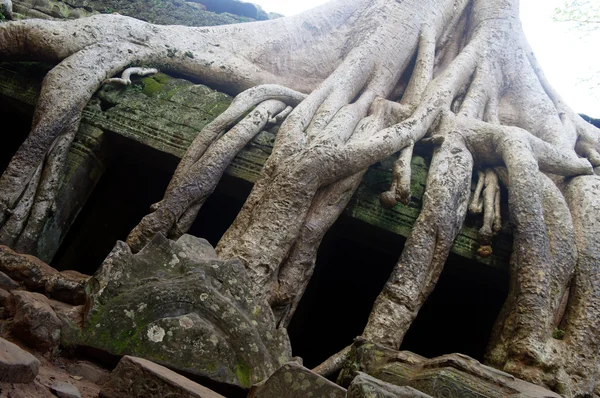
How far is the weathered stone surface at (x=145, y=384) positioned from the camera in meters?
1.30

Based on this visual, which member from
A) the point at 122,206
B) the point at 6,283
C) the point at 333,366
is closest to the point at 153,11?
the point at 122,206

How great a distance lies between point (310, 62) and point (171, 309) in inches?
118

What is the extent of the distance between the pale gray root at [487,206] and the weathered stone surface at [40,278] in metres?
2.11

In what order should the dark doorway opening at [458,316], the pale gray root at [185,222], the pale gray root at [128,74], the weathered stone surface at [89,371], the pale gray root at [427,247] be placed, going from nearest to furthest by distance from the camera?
the weathered stone surface at [89,371], the pale gray root at [427,247], the pale gray root at [185,222], the dark doorway opening at [458,316], the pale gray root at [128,74]

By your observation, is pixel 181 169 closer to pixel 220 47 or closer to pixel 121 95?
pixel 121 95

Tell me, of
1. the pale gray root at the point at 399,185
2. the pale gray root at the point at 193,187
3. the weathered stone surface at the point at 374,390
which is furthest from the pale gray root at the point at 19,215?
the weathered stone surface at the point at 374,390

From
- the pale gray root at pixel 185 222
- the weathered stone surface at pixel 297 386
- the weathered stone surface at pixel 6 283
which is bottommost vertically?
the weathered stone surface at pixel 6 283

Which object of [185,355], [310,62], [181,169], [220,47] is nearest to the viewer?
[185,355]

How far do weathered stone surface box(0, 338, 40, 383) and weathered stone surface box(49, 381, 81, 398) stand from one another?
3.5 inches

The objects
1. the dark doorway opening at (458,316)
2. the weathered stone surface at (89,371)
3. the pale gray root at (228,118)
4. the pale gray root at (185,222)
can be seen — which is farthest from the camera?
the dark doorway opening at (458,316)

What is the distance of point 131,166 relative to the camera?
3.62 meters

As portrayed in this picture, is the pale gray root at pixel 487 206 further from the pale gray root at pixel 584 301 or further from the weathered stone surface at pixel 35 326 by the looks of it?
the weathered stone surface at pixel 35 326

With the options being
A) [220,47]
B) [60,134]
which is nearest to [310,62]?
[220,47]

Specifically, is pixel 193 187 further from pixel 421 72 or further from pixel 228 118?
pixel 421 72
